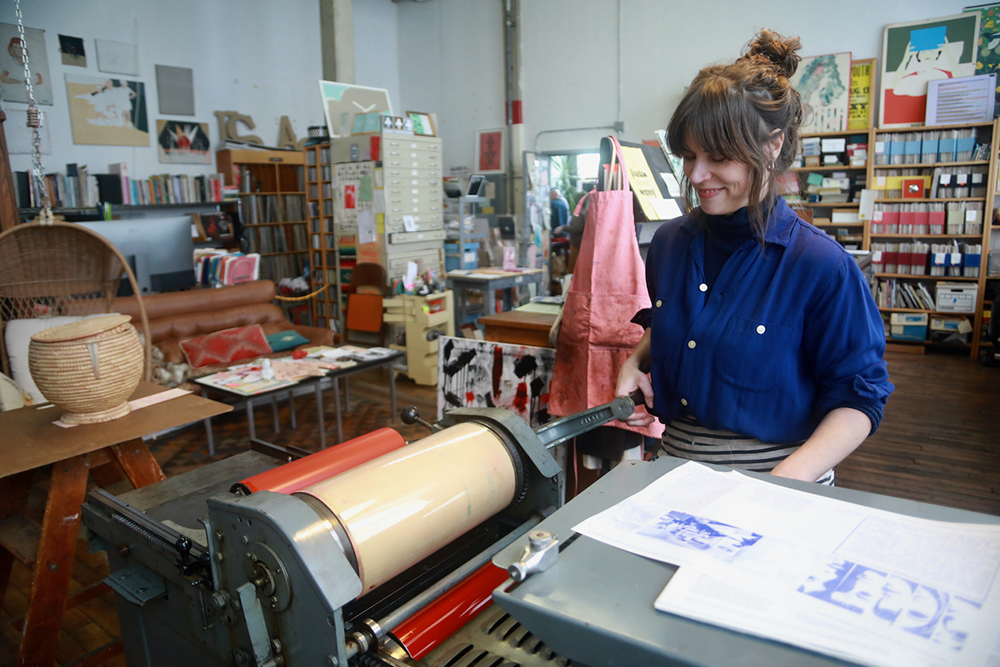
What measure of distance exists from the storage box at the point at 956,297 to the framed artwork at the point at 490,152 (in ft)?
17.9

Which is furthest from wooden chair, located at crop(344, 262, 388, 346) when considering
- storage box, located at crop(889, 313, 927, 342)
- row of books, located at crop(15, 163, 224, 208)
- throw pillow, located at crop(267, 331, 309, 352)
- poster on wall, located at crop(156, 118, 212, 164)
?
storage box, located at crop(889, 313, 927, 342)

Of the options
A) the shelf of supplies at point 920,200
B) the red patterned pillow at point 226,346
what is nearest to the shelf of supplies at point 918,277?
the shelf of supplies at point 920,200

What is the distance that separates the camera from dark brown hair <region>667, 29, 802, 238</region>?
3.34ft

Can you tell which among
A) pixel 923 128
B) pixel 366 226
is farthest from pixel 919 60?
pixel 366 226

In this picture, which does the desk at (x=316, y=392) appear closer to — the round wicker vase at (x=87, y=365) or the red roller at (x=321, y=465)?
the round wicker vase at (x=87, y=365)

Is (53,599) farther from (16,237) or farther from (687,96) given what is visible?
(687,96)

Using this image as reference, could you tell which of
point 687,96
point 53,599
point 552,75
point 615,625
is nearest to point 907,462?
point 687,96

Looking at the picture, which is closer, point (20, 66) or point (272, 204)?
point (20, 66)

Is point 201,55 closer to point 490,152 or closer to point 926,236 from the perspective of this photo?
point 490,152

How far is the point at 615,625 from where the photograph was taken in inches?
21.3

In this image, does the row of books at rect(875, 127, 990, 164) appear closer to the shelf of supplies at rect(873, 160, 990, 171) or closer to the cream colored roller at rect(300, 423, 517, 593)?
the shelf of supplies at rect(873, 160, 990, 171)

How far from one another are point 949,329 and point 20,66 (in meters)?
8.92

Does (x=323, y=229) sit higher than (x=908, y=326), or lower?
higher

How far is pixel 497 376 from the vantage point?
7.90ft
